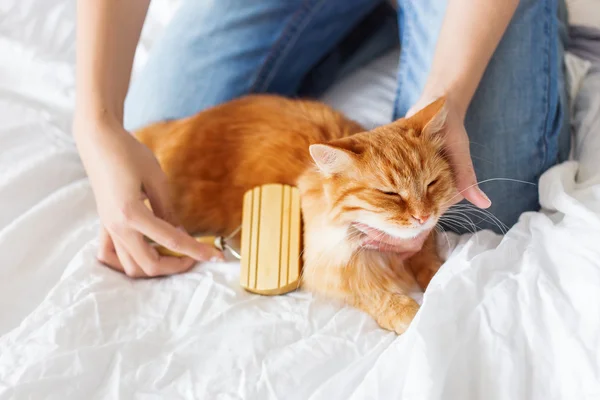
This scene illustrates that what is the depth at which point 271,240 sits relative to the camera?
1.14 meters

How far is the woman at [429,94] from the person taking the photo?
107 cm

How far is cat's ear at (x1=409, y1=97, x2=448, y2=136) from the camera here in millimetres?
954

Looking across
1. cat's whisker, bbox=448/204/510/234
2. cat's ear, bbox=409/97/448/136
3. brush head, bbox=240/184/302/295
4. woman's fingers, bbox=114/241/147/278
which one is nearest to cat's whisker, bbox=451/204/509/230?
cat's whisker, bbox=448/204/510/234

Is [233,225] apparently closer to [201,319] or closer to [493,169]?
[201,319]

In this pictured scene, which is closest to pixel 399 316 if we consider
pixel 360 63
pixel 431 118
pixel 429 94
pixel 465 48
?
pixel 431 118

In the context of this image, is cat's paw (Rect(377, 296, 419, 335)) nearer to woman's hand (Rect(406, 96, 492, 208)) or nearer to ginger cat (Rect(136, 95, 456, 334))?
ginger cat (Rect(136, 95, 456, 334))

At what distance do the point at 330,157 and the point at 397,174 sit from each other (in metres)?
0.13

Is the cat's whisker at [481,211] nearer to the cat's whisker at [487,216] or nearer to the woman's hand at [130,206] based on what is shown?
the cat's whisker at [487,216]

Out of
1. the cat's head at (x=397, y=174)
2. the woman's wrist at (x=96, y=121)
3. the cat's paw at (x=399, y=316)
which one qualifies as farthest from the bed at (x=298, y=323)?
the woman's wrist at (x=96, y=121)

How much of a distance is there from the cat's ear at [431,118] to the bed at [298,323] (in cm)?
25

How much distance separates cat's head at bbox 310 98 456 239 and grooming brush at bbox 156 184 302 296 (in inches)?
7.1

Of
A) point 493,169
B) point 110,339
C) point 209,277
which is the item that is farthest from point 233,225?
point 493,169

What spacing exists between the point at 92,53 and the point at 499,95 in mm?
937

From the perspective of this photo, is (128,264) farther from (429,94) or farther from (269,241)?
(429,94)
